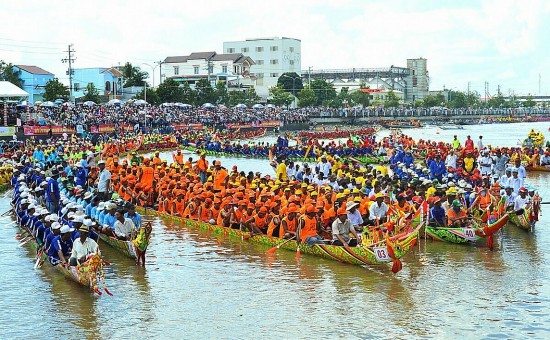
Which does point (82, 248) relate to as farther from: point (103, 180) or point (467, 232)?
point (103, 180)

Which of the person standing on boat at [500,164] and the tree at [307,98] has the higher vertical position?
the tree at [307,98]

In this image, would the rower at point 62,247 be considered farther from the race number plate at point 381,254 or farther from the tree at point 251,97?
the tree at point 251,97

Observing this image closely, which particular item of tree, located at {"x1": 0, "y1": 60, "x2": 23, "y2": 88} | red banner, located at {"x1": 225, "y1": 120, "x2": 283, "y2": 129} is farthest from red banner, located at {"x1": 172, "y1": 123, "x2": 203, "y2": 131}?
tree, located at {"x1": 0, "y1": 60, "x2": 23, "y2": 88}

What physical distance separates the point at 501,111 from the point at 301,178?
9583 centimetres

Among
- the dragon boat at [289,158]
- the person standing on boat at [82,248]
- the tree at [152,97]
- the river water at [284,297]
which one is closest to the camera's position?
the river water at [284,297]

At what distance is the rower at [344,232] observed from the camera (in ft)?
45.7

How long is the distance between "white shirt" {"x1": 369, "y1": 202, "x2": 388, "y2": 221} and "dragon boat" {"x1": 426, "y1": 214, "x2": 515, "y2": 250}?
1.27 meters

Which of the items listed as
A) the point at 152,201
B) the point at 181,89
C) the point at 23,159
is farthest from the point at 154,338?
the point at 181,89

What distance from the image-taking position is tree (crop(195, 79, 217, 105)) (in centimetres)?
7264

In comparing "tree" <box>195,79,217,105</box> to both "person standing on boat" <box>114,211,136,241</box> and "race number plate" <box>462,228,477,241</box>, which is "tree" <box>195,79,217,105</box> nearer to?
"person standing on boat" <box>114,211,136,241</box>

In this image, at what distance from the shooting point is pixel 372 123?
80062 millimetres

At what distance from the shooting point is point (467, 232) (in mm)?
15391

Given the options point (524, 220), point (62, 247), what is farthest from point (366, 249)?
point (524, 220)

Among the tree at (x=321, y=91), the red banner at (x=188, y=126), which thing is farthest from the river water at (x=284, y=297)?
the tree at (x=321, y=91)
